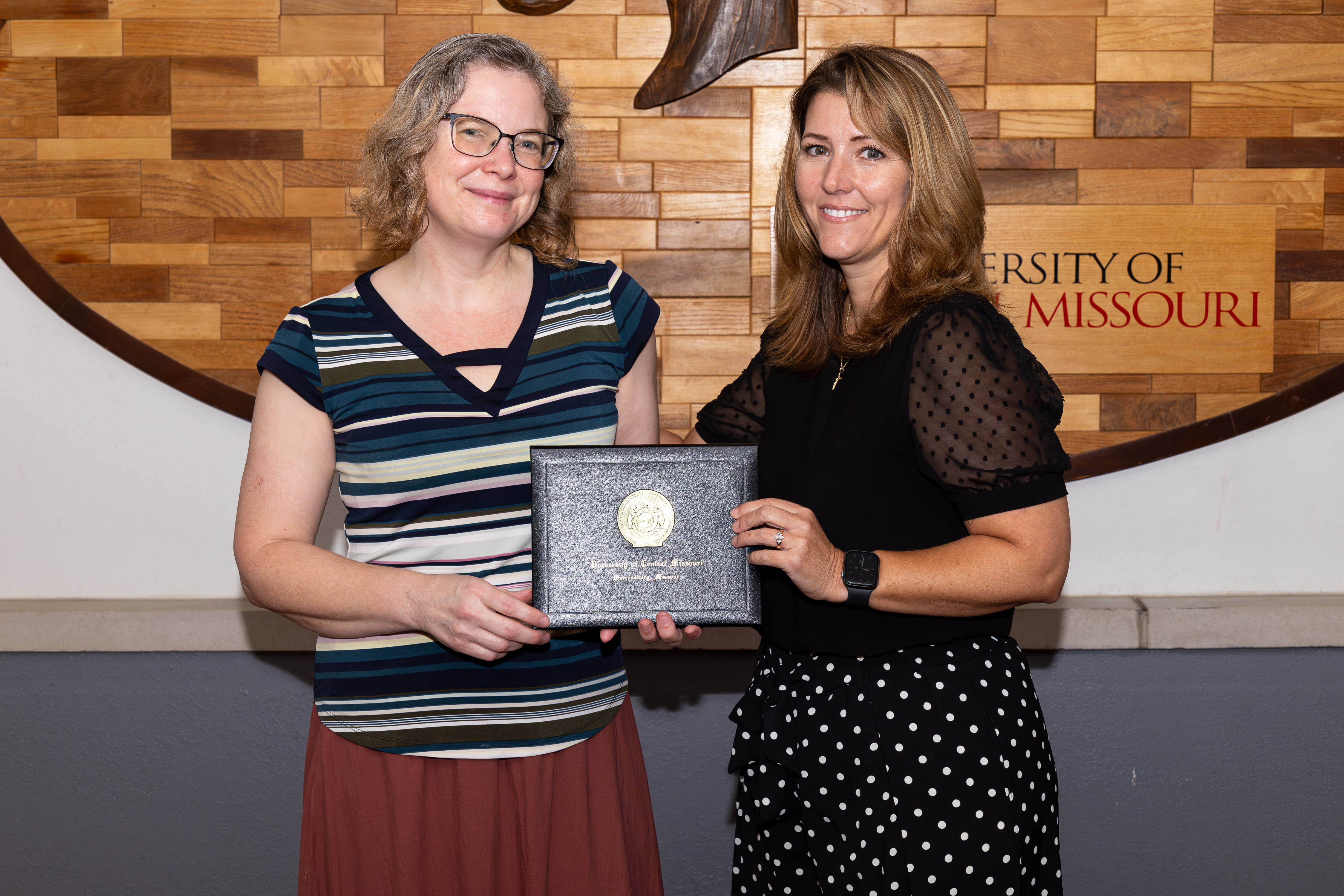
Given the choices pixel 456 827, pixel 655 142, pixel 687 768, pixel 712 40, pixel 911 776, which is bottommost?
pixel 687 768

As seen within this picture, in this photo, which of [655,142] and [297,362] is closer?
[297,362]

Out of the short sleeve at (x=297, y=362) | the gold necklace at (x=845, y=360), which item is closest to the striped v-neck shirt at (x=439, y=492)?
the short sleeve at (x=297, y=362)

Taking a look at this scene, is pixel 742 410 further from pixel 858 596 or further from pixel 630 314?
pixel 858 596

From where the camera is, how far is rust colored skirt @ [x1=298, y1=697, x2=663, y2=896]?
1.43m

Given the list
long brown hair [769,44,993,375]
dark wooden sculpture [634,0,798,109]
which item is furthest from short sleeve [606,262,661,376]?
dark wooden sculpture [634,0,798,109]

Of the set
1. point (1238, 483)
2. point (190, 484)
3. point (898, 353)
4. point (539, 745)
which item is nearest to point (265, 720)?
point (190, 484)

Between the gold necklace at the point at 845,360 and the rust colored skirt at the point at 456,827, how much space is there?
0.67m

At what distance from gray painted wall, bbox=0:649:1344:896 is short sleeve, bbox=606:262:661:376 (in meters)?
1.08

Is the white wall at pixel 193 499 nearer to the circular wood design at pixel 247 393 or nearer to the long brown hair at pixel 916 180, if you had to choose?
the circular wood design at pixel 247 393

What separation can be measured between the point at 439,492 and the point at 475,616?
0.22 metres

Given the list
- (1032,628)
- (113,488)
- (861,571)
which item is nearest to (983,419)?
(861,571)

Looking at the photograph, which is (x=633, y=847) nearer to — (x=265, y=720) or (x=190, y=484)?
(x=265, y=720)

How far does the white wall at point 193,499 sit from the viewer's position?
244 cm

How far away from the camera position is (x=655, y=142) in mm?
2346
